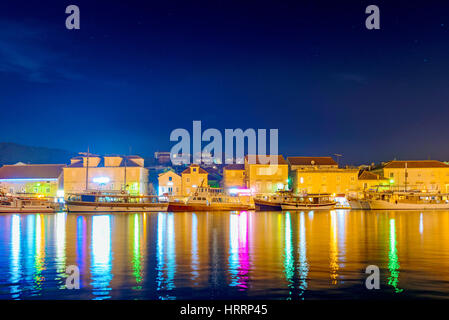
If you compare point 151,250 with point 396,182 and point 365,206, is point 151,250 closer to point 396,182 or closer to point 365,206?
point 365,206

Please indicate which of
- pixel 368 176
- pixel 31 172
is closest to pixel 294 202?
pixel 368 176

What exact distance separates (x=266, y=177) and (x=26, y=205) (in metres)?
35.3

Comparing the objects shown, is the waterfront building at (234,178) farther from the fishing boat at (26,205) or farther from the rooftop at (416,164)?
the fishing boat at (26,205)

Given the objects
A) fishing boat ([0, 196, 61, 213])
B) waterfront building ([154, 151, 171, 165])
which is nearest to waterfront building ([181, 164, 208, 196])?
fishing boat ([0, 196, 61, 213])

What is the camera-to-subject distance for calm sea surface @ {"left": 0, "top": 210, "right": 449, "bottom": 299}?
14930 mm

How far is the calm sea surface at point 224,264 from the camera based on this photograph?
14.9 meters

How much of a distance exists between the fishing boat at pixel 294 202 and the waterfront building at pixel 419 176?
13.3 m

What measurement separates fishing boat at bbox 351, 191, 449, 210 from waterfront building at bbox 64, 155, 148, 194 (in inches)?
1363

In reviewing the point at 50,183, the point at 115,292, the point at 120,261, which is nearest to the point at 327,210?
the point at 50,183

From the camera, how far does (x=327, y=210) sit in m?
66.6

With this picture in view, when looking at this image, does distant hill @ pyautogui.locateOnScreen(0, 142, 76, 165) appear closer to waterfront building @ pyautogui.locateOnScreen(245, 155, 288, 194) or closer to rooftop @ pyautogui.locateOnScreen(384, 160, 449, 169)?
waterfront building @ pyautogui.locateOnScreen(245, 155, 288, 194)

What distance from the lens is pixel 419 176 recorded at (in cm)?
7594

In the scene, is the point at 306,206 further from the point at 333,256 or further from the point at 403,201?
the point at 333,256

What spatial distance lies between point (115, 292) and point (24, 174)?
6605 centimetres
